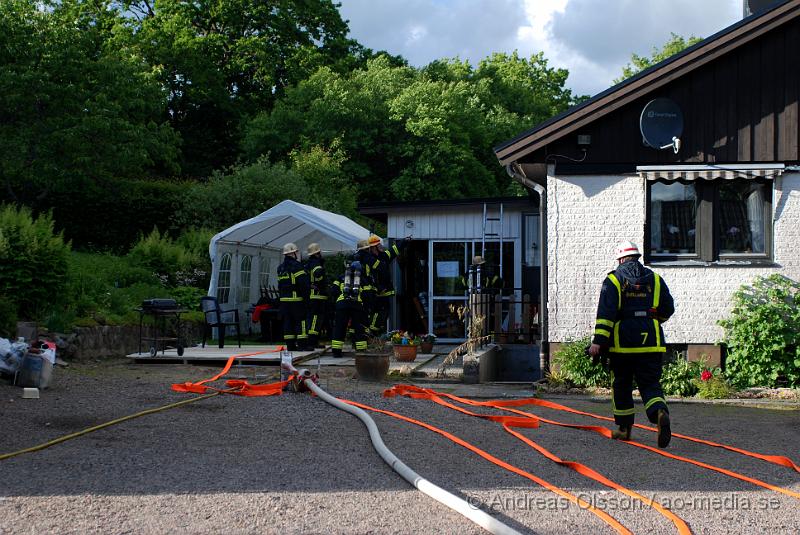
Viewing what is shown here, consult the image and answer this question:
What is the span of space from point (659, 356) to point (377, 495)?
353 cm

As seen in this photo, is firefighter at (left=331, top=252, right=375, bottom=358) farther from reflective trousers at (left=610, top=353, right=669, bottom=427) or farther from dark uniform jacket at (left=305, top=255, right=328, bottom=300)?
reflective trousers at (left=610, top=353, right=669, bottom=427)

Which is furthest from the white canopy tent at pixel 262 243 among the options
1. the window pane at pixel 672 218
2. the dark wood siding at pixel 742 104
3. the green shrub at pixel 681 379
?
the green shrub at pixel 681 379

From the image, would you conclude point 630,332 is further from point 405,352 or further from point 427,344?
point 427,344

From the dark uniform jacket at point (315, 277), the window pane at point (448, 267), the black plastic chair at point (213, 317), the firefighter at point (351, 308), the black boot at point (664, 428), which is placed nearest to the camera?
the black boot at point (664, 428)

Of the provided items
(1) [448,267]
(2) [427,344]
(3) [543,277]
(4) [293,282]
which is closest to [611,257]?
(3) [543,277]

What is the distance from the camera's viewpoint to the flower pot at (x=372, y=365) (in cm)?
1304

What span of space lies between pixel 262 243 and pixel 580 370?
11.1m

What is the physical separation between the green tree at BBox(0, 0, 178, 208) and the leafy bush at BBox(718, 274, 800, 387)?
17223 millimetres

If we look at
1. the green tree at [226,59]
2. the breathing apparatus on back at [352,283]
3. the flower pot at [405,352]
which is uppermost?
the green tree at [226,59]

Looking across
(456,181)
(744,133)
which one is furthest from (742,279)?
(456,181)

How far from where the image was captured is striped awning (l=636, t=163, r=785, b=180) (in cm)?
1270

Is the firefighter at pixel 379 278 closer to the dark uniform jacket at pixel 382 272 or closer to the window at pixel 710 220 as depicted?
the dark uniform jacket at pixel 382 272

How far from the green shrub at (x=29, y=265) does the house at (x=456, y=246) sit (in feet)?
21.6

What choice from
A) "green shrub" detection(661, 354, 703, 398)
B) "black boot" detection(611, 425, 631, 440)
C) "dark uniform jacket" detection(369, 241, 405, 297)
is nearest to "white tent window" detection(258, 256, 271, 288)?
"dark uniform jacket" detection(369, 241, 405, 297)
